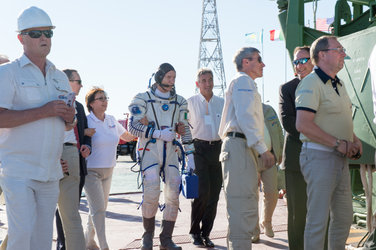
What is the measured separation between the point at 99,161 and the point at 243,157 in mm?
1862

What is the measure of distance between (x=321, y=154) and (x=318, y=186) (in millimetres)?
251

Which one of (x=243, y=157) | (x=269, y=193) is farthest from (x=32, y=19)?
(x=269, y=193)

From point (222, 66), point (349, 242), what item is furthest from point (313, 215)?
point (222, 66)

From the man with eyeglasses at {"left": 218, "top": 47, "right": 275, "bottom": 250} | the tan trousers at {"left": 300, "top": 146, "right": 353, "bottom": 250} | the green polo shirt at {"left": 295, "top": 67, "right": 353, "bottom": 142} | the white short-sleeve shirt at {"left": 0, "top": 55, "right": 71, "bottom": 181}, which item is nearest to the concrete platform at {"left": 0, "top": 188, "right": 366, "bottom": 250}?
the tan trousers at {"left": 300, "top": 146, "right": 353, "bottom": 250}

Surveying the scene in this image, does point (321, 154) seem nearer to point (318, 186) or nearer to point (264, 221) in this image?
point (318, 186)

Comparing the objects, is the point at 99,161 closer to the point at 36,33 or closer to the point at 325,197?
the point at 36,33

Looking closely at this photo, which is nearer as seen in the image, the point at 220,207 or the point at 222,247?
the point at 222,247

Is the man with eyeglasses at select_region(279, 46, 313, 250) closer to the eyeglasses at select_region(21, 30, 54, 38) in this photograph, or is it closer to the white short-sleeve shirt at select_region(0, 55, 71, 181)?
the white short-sleeve shirt at select_region(0, 55, 71, 181)

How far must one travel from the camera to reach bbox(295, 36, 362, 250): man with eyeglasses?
3.88m

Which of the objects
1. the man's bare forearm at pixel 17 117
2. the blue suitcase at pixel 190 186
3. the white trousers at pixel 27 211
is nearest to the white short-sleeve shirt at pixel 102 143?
the blue suitcase at pixel 190 186

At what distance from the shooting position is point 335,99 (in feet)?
13.0

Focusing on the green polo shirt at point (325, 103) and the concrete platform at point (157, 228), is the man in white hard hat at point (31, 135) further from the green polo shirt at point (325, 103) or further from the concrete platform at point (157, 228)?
the concrete platform at point (157, 228)

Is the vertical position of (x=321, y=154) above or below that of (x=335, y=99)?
below

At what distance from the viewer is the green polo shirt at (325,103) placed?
3.91 m
